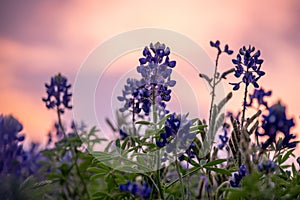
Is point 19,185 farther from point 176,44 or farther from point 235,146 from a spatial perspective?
point 176,44

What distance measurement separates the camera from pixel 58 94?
475cm

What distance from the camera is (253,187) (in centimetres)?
228

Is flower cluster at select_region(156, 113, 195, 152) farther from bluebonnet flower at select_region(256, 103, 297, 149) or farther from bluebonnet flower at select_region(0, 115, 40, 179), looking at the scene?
bluebonnet flower at select_region(0, 115, 40, 179)

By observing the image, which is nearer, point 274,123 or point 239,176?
point 274,123

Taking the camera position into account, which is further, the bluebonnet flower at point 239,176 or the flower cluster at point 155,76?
the flower cluster at point 155,76

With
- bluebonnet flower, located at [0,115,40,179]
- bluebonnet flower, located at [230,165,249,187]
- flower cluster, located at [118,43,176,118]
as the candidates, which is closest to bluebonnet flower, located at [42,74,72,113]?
bluebonnet flower, located at [0,115,40,179]

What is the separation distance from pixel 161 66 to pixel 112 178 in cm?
80

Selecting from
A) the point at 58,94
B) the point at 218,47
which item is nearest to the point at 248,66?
the point at 218,47

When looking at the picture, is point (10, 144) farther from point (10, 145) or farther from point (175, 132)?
point (175, 132)

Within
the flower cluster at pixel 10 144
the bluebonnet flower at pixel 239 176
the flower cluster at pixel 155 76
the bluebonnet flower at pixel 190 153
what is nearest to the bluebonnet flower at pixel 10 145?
the flower cluster at pixel 10 144

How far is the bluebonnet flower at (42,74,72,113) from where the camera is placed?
473 centimetres

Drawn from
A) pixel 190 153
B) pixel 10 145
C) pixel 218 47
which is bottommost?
pixel 190 153

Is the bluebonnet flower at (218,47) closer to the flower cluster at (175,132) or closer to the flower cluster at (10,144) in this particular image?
the flower cluster at (175,132)

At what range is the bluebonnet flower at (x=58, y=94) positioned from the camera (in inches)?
186
